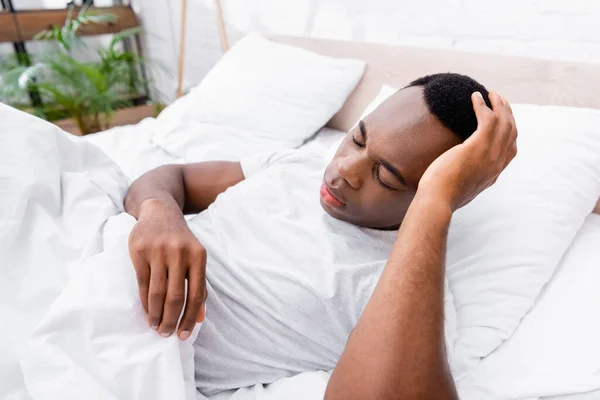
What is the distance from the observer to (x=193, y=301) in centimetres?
60

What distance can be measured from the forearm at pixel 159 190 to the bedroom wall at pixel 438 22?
3.22ft

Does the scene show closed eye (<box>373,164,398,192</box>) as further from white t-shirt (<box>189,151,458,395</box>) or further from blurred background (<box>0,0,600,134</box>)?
blurred background (<box>0,0,600,134</box>)

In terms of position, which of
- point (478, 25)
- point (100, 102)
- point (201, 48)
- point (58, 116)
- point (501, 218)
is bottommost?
point (58, 116)

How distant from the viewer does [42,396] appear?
515 mm

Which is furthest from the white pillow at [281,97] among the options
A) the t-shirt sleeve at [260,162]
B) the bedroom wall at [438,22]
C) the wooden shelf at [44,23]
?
the wooden shelf at [44,23]

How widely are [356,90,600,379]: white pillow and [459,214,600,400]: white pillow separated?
0.9 inches

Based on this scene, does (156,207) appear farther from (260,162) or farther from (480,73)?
(480,73)

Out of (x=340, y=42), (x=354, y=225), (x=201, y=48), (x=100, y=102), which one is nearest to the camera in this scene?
(x=354, y=225)

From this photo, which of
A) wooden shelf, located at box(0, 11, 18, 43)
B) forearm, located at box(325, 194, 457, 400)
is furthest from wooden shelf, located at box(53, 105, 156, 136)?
forearm, located at box(325, 194, 457, 400)

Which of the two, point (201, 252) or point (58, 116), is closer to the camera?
point (201, 252)

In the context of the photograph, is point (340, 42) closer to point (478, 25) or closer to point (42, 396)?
point (478, 25)

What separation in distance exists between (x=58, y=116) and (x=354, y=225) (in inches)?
104

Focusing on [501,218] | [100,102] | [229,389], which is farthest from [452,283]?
[100,102]

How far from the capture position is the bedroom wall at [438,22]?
1.13 metres
